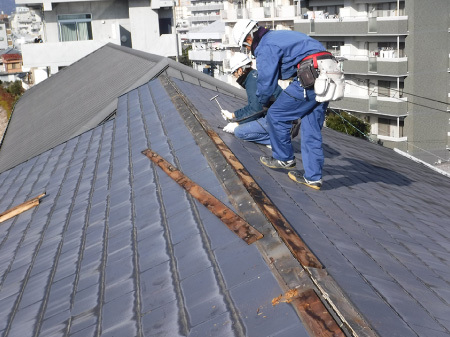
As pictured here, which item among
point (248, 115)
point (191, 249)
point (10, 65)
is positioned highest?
point (248, 115)

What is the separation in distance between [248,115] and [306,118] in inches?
49.9

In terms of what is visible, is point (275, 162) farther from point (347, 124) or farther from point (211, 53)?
point (211, 53)

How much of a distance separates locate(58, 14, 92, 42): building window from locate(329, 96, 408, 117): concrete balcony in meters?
12.6

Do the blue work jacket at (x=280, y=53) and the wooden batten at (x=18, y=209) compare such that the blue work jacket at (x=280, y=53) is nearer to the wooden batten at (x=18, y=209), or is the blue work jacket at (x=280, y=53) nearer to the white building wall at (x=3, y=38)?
the wooden batten at (x=18, y=209)

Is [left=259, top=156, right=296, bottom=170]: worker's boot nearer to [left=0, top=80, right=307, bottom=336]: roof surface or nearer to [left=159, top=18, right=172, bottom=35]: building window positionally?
[left=0, top=80, right=307, bottom=336]: roof surface

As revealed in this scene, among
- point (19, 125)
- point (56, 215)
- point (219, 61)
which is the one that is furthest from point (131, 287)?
point (219, 61)

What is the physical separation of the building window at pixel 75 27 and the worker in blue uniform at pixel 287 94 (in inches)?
1044

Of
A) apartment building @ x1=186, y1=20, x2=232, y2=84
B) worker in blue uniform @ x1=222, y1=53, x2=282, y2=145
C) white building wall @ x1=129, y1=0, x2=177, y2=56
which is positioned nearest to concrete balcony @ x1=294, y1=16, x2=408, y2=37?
white building wall @ x1=129, y1=0, x2=177, y2=56

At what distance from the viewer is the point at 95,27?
3139 centimetres

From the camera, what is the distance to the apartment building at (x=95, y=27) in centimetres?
2995

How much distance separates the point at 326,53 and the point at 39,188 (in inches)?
153

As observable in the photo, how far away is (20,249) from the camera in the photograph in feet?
19.3

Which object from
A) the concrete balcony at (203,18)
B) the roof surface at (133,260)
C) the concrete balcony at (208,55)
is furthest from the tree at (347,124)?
the concrete balcony at (203,18)

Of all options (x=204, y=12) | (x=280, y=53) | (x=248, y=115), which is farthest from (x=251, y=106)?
(x=204, y=12)
